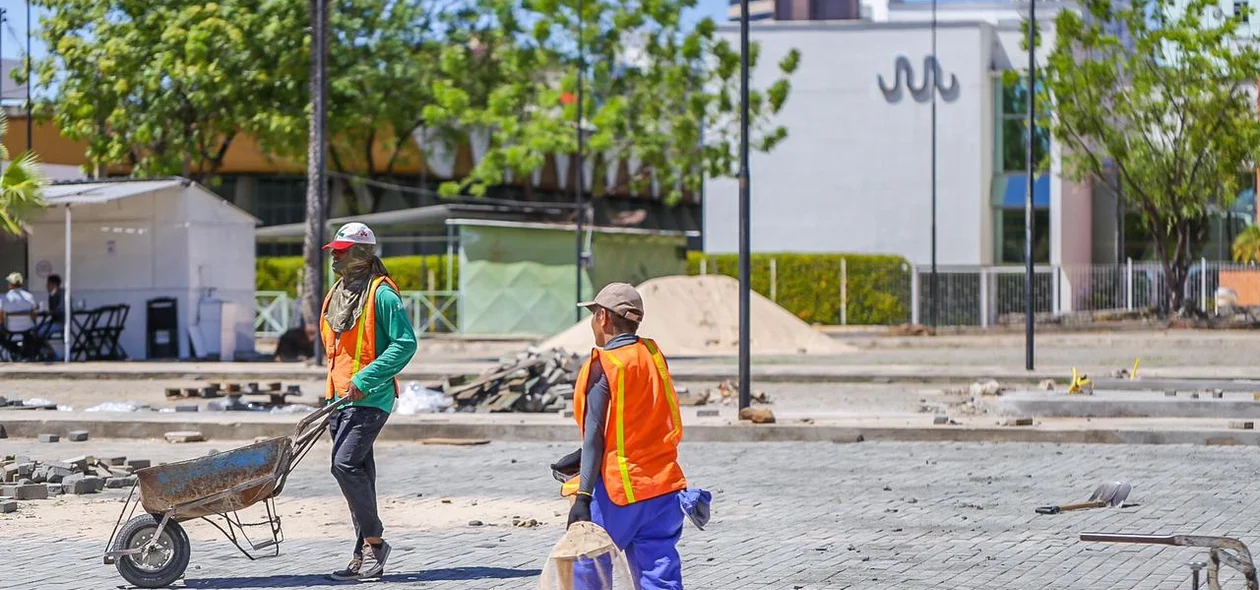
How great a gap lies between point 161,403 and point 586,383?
1509 centimetres

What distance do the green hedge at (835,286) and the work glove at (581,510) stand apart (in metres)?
42.6

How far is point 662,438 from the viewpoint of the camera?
6117 mm

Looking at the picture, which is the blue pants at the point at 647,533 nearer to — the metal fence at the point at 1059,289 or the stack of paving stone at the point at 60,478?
the stack of paving stone at the point at 60,478

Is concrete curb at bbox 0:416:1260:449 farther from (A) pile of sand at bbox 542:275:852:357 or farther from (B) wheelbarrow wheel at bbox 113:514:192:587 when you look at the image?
(A) pile of sand at bbox 542:275:852:357

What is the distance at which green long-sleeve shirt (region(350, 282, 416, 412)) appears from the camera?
790 centimetres

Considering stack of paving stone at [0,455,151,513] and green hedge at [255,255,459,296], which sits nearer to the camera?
stack of paving stone at [0,455,151,513]

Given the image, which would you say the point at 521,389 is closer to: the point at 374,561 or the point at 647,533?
the point at 374,561

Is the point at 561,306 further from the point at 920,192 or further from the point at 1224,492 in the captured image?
the point at 1224,492

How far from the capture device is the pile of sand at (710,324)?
1336 inches

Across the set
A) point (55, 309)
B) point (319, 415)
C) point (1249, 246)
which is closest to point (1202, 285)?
point (1249, 246)

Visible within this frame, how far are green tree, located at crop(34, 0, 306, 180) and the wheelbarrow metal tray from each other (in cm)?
3429

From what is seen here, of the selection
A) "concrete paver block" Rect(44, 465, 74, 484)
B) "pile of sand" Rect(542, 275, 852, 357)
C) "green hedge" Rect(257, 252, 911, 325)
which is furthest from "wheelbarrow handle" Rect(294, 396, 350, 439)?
"green hedge" Rect(257, 252, 911, 325)

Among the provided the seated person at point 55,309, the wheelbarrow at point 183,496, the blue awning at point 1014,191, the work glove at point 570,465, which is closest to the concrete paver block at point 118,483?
the wheelbarrow at point 183,496

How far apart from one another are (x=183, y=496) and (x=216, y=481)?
161 mm
